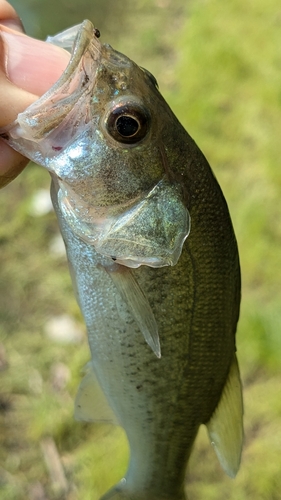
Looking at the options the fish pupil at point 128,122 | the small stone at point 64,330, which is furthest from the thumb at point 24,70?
the small stone at point 64,330

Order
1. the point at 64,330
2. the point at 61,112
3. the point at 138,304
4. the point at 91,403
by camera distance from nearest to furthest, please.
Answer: the point at 61,112 → the point at 138,304 → the point at 91,403 → the point at 64,330

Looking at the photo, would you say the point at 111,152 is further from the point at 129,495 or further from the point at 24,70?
the point at 129,495

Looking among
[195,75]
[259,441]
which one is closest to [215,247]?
[259,441]

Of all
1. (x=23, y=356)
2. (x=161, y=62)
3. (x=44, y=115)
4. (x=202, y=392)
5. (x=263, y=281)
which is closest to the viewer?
(x=44, y=115)

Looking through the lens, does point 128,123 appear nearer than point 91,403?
Yes

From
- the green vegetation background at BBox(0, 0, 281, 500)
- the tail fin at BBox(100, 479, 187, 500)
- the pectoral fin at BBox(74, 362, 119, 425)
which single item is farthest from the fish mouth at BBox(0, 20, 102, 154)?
the green vegetation background at BBox(0, 0, 281, 500)

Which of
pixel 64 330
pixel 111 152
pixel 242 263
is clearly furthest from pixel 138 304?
pixel 242 263

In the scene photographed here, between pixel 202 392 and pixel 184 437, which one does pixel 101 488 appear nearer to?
pixel 184 437
